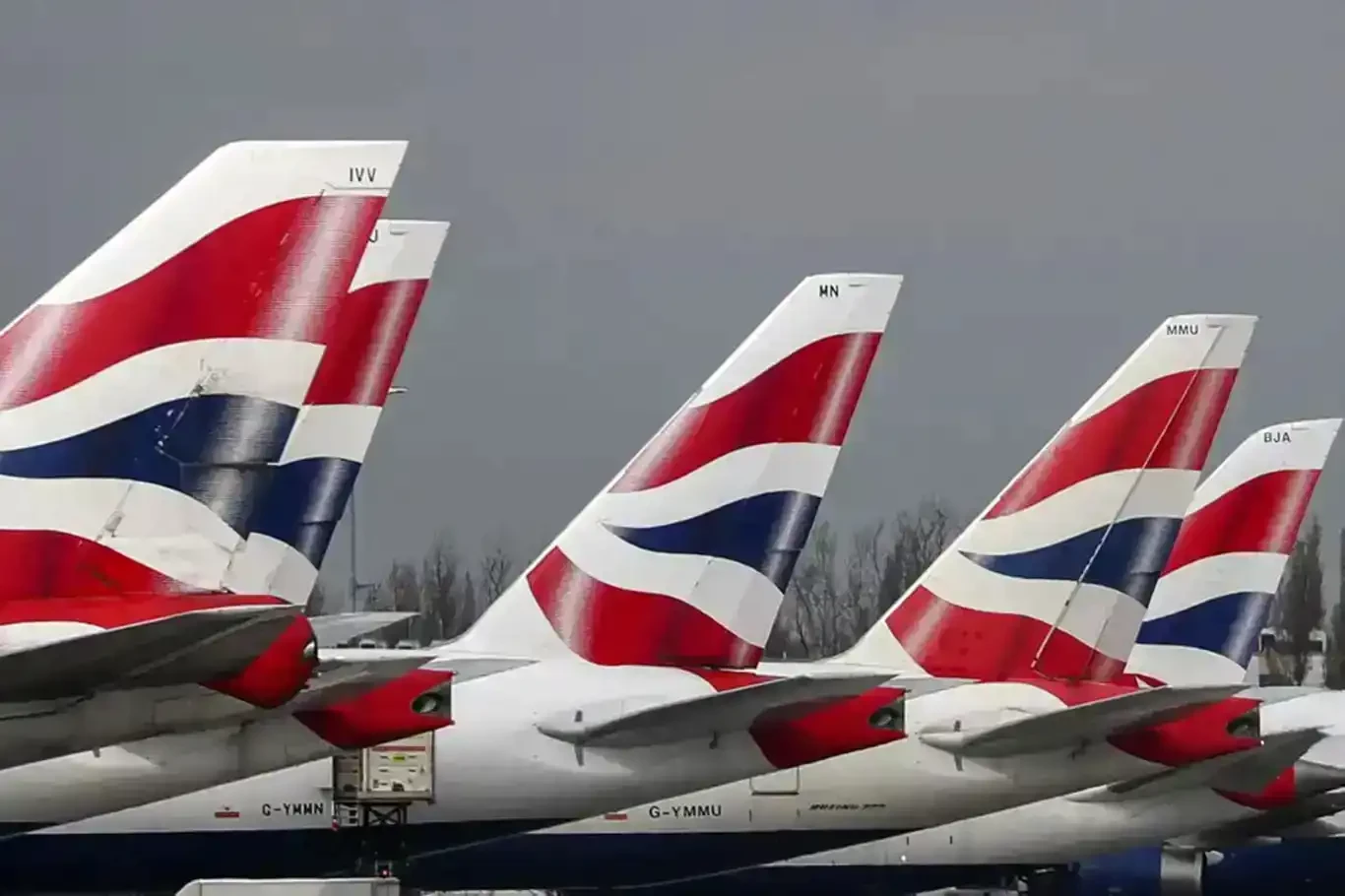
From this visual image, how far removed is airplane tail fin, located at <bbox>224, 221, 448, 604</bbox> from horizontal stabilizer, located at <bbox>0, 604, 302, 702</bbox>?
6916mm

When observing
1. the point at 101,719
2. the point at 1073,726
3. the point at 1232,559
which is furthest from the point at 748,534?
the point at 101,719

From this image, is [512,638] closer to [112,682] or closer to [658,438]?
[658,438]

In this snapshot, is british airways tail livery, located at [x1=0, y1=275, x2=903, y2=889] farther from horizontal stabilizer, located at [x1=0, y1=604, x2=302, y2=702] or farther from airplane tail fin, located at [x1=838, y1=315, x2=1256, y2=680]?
horizontal stabilizer, located at [x1=0, y1=604, x2=302, y2=702]

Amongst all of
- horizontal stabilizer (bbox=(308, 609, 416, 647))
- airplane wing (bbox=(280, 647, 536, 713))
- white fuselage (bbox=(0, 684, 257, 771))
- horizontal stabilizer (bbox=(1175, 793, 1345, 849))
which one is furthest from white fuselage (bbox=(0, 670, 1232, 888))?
horizontal stabilizer (bbox=(1175, 793, 1345, 849))

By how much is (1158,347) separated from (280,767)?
47.7 feet

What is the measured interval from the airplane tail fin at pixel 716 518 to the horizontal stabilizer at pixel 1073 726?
3.40m

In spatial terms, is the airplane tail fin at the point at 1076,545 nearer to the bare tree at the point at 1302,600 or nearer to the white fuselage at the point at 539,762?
the white fuselage at the point at 539,762

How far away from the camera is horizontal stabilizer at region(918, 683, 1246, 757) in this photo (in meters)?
28.3

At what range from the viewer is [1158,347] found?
32594 mm

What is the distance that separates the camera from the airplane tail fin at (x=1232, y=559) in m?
35.9

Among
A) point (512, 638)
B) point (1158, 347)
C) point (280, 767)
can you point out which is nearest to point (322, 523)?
point (280, 767)

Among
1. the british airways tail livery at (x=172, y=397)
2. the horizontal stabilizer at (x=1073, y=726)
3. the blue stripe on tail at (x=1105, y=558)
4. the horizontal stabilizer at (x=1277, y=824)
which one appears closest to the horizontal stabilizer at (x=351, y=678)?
the british airways tail livery at (x=172, y=397)

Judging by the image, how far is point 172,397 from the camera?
17.3 metres

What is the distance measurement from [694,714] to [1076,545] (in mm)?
8042
